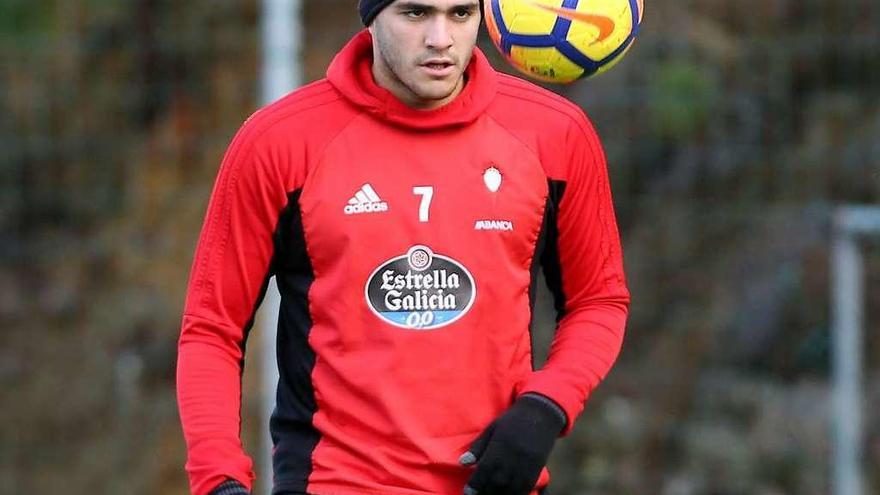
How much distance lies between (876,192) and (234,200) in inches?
218

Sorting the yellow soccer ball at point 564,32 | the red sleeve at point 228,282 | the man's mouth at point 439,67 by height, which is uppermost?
the yellow soccer ball at point 564,32

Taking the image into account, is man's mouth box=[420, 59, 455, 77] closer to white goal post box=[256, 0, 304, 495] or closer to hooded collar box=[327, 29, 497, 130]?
hooded collar box=[327, 29, 497, 130]

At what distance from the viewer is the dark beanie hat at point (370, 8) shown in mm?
4182

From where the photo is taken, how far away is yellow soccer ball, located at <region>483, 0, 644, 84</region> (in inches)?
168

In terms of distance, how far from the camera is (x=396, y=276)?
13.4 ft

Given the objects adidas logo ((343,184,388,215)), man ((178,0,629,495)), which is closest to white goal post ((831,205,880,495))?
man ((178,0,629,495))

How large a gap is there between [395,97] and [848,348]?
172 inches

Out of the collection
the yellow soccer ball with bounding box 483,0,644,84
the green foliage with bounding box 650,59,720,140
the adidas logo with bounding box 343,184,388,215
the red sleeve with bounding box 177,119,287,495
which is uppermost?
the yellow soccer ball with bounding box 483,0,644,84

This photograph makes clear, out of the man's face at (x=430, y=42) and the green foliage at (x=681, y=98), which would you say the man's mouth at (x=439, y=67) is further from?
the green foliage at (x=681, y=98)

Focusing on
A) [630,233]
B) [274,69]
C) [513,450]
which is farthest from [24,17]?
[513,450]

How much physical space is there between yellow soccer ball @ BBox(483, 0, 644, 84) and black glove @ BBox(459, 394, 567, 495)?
830 millimetres

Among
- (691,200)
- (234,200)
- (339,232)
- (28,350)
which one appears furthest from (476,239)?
(28,350)

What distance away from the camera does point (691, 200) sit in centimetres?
904

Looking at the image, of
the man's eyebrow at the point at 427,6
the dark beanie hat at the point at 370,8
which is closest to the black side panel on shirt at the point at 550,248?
the man's eyebrow at the point at 427,6
